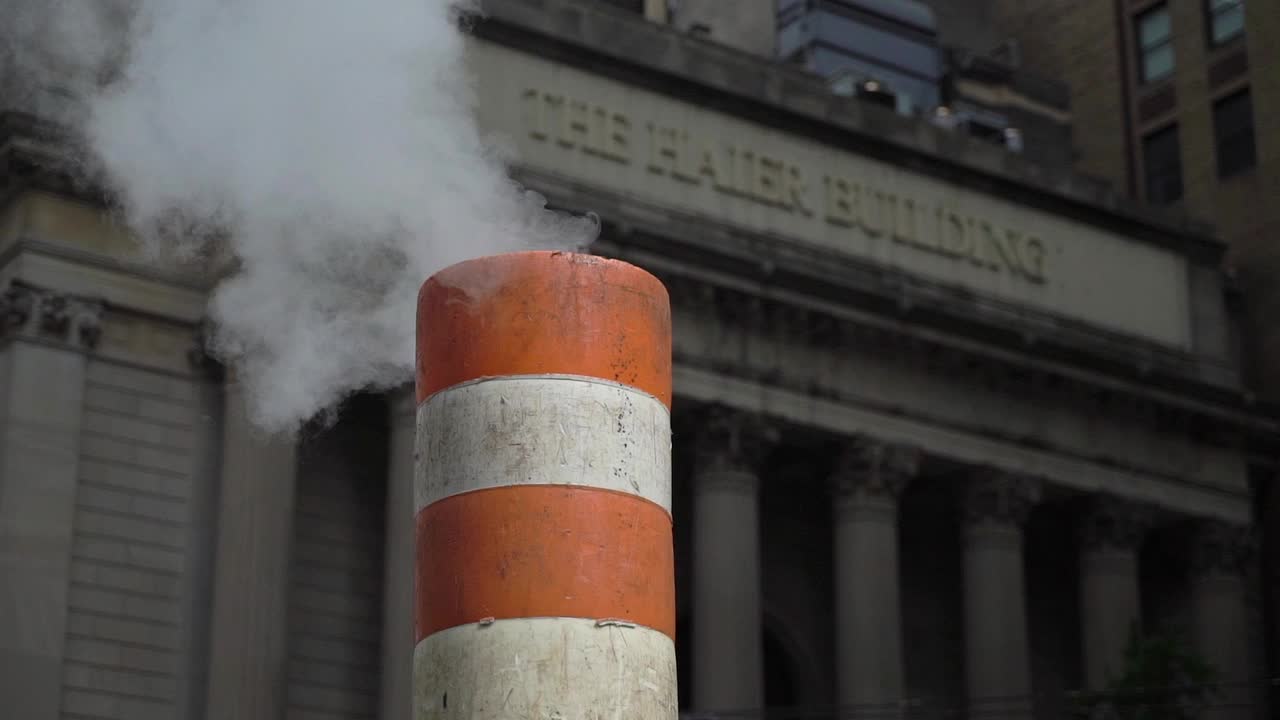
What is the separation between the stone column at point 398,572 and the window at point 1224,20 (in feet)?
68.1

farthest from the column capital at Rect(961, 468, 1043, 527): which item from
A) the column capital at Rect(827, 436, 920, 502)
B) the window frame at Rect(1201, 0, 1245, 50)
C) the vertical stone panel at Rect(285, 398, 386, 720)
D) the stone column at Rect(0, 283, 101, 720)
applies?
the stone column at Rect(0, 283, 101, 720)

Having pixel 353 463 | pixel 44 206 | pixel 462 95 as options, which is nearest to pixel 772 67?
pixel 353 463

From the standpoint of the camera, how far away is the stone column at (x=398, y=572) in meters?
30.3

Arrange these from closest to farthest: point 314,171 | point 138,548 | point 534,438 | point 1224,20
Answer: point 534,438 < point 314,171 < point 138,548 < point 1224,20

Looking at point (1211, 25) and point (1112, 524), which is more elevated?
point (1211, 25)

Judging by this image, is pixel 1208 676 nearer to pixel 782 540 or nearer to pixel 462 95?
pixel 782 540

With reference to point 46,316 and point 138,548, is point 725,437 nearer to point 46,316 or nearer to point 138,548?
point 138,548

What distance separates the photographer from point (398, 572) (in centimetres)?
3084

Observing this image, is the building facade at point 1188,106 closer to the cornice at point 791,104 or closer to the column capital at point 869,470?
the cornice at point 791,104

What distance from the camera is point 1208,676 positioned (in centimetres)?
3334

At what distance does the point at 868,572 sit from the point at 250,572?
32.8ft

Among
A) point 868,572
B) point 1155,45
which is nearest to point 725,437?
point 868,572

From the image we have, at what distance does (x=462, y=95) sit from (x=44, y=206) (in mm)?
16895

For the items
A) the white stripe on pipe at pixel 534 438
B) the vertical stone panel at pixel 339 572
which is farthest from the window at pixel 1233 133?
the white stripe on pipe at pixel 534 438
